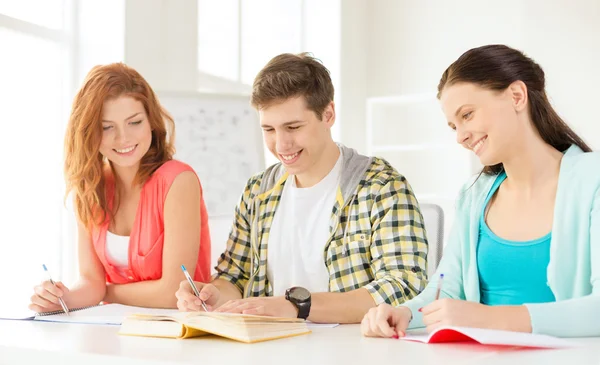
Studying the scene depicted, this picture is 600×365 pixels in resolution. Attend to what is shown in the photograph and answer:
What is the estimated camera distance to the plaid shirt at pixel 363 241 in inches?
73.9

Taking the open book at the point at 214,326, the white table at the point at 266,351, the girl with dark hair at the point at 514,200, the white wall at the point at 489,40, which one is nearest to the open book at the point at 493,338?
the white table at the point at 266,351

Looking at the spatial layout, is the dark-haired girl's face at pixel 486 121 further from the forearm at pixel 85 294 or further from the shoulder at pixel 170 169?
the forearm at pixel 85 294

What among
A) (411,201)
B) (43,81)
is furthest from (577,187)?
(43,81)

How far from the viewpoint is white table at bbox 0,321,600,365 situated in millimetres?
1173

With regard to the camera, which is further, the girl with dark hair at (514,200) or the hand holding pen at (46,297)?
the hand holding pen at (46,297)

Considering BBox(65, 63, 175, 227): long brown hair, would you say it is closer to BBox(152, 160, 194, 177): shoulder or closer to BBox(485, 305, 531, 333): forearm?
BBox(152, 160, 194, 177): shoulder

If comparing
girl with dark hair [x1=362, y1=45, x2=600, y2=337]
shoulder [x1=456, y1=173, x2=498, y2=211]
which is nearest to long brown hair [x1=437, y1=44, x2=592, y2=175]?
girl with dark hair [x1=362, y1=45, x2=600, y2=337]

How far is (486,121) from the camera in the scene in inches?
65.0

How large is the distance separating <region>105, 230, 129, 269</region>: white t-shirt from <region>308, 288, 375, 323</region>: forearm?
2.26 feet

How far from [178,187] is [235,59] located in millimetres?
3109

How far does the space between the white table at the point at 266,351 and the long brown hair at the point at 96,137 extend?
2.48ft

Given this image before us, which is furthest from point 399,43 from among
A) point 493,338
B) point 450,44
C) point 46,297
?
point 493,338

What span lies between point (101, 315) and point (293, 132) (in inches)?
25.2

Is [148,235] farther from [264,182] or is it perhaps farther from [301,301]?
[301,301]
